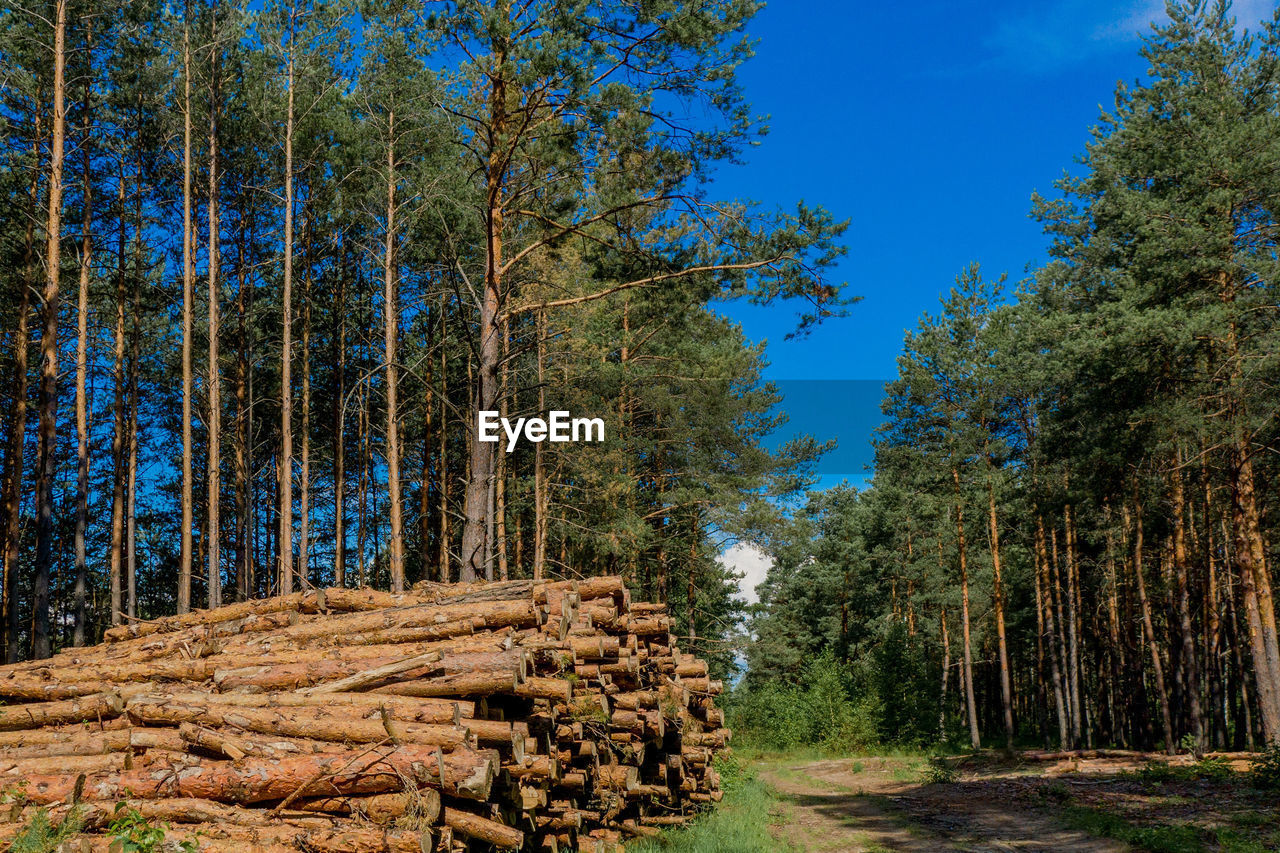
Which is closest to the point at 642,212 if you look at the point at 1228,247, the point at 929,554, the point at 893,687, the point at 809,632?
the point at 1228,247

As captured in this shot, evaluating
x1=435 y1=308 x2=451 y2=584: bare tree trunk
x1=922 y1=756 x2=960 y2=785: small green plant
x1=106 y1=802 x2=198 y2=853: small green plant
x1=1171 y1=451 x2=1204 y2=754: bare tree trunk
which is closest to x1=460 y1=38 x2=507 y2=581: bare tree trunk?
x1=106 y1=802 x2=198 y2=853: small green plant

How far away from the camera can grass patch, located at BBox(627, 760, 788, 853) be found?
9766 mm

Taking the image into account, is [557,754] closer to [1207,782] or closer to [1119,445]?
[1207,782]

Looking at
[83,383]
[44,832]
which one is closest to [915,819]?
[44,832]

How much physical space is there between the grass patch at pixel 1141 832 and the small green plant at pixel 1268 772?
2.52 m

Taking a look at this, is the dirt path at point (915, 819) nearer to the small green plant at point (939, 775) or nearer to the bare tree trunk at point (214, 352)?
the small green plant at point (939, 775)

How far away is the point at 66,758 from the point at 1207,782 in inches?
683

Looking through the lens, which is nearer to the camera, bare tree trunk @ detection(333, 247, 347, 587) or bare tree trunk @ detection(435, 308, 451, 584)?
bare tree trunk @ detection(435, 308, 451, 584)

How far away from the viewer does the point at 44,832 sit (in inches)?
213

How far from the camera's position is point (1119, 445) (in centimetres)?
1980

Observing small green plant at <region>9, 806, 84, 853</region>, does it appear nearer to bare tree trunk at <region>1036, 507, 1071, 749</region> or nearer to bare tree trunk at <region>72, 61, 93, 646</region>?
bare tree trunk at <region>72, 61, 93, 646</region>

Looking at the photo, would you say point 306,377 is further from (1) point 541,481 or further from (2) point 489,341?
(2) point 489,341

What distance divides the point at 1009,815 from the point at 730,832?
20.6ft

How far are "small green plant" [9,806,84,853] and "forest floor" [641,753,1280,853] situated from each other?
6.06m
